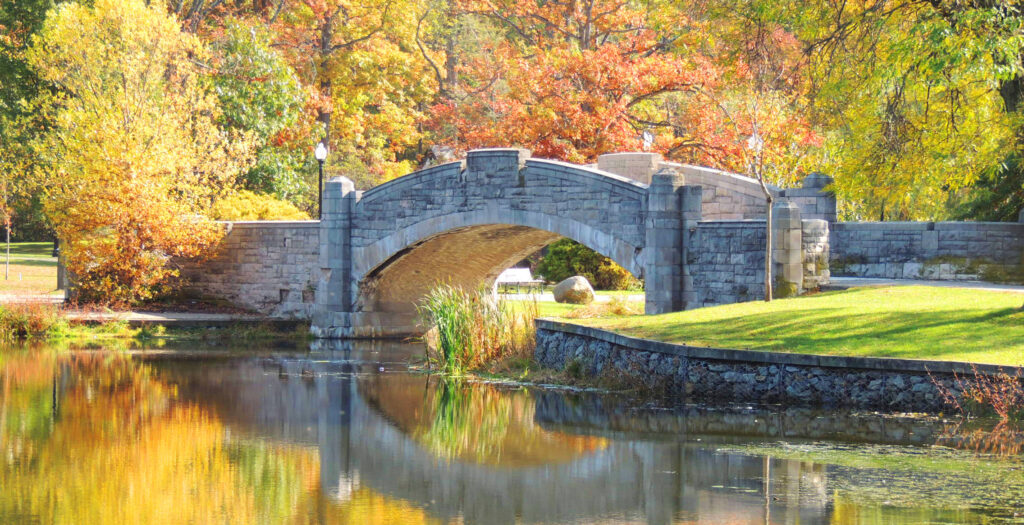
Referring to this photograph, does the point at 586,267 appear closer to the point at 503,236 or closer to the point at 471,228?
the point at 503,236

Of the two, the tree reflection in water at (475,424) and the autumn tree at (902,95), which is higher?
the autumn tree at (902,95)

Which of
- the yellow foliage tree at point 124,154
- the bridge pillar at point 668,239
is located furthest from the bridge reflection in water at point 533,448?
the yellow foliage tree at point 124,154

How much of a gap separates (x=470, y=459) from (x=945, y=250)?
39.2 feet

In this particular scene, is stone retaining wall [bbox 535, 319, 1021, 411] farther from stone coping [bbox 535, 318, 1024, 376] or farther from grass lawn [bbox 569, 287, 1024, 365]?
grass lawn [bbox 569, 287, 1024, 365]

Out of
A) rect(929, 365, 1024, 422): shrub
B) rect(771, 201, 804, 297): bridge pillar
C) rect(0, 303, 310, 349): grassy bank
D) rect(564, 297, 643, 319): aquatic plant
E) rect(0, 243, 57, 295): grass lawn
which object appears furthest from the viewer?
rect(0, 243, 57, 295): grass lawn

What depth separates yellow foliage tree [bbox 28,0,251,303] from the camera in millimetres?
27297

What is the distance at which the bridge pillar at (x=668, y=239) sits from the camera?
20516 mm

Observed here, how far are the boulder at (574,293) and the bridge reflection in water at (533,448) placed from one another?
9.49 m

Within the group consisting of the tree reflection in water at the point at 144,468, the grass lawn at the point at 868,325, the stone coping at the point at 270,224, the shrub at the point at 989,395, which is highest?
the stone coping at the point at 270,224

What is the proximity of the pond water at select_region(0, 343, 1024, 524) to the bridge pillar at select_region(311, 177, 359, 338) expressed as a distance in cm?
872

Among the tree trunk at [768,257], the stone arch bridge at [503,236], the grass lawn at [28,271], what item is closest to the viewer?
the tree trunk at [768,257]

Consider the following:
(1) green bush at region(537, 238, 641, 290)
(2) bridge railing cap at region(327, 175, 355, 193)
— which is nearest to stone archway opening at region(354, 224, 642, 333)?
(2) bridge railing cap at region(327, 175, 355, 193)

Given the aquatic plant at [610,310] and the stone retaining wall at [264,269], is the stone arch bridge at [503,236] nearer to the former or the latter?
the stone retaining wall at [264,269]

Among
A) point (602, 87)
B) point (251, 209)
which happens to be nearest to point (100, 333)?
point (251, 209)
